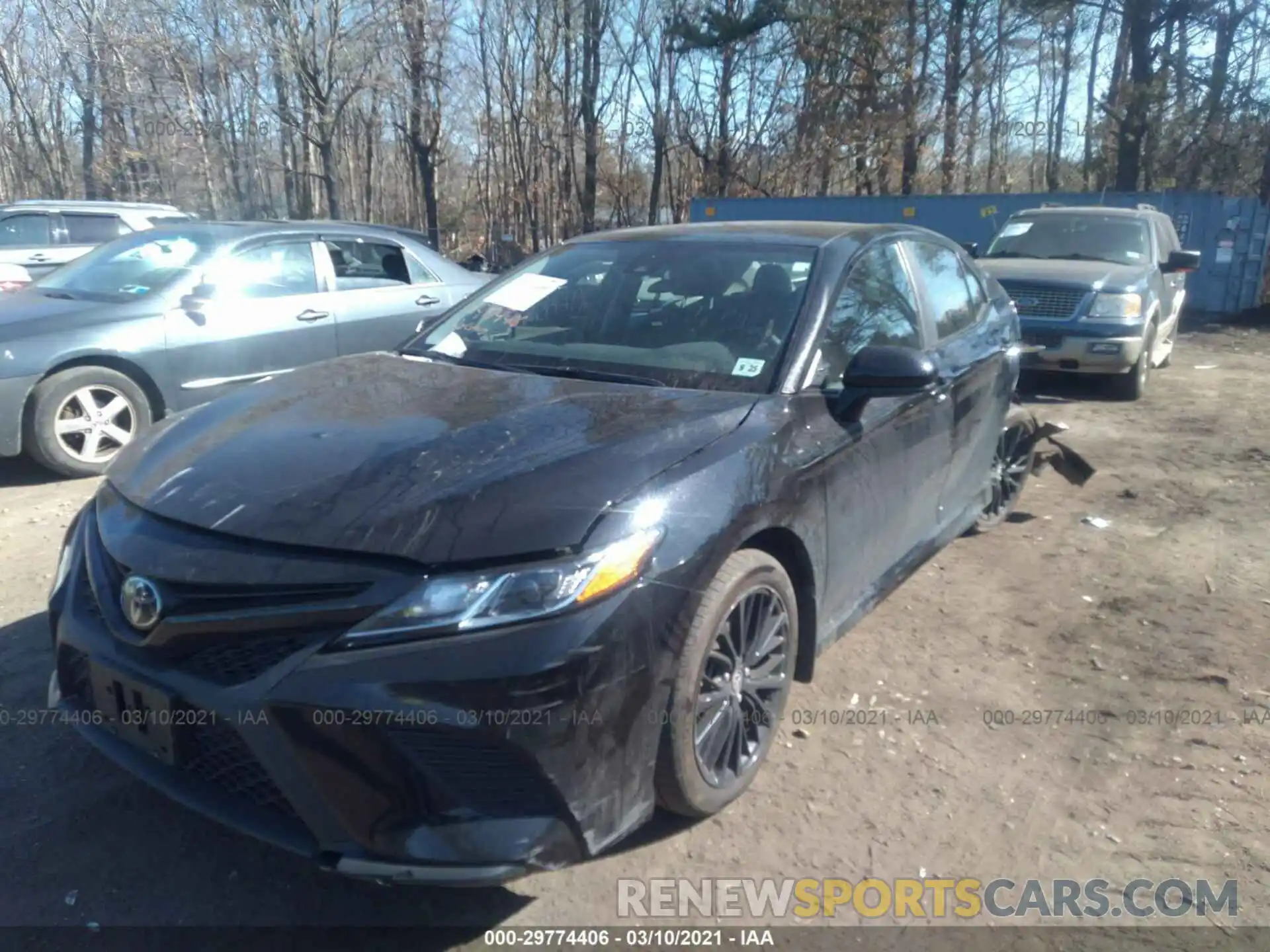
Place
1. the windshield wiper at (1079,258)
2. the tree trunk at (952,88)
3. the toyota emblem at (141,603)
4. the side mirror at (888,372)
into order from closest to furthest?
the toyota emblem at (141,603) → the side mirror at (888,372) → the windshield wiper at (1079,258) → the tree trunk at (952,88)

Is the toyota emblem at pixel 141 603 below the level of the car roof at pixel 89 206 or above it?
below

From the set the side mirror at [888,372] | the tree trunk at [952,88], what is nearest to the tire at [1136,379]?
the side mirror at [888,372]

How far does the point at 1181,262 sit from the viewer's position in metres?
10.1

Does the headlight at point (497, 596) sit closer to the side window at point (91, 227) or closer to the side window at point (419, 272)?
the side window at point (419, 272)

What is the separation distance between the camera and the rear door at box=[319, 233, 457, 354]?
730 cm

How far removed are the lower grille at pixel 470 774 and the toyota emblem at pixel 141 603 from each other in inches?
26.5

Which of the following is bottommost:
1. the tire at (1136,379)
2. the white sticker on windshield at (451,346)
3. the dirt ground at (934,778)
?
the dirt ground at (934,778)

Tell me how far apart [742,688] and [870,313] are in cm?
163

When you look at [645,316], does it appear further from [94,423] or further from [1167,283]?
[1167,283]

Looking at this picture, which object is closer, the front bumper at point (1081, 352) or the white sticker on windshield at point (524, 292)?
the white sticker on windshield at point (524, 292)

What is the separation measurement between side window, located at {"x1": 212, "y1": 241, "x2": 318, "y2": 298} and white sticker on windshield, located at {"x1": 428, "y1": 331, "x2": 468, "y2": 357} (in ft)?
10.9

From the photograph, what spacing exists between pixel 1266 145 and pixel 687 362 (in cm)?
2453

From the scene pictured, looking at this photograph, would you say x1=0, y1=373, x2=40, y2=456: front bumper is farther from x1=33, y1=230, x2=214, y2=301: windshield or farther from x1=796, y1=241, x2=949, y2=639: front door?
x1=796, y1=241, x2=949, y2=639: front door

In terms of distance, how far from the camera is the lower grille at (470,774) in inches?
87.9
